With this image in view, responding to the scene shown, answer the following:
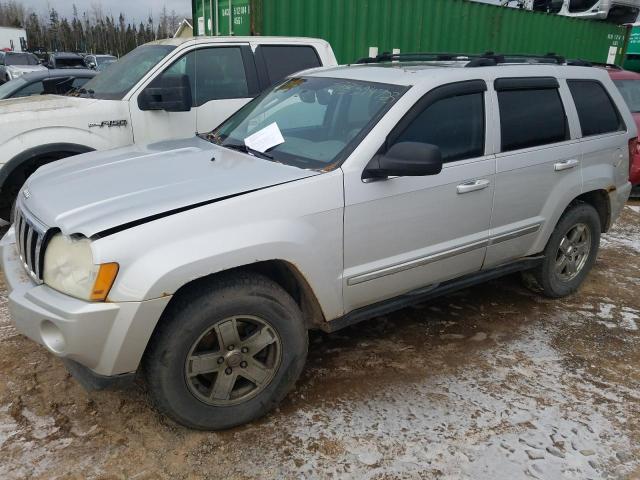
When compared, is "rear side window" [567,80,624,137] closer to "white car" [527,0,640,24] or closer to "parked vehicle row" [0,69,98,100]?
"parked vehicle row" [0,69,98,100]

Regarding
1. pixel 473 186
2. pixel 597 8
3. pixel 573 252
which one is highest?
pixel 597 8

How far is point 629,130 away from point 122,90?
442 cm

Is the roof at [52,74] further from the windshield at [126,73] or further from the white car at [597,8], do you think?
the white car at [597,8]

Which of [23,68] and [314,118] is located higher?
[314,118]

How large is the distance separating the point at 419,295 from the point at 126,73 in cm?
381

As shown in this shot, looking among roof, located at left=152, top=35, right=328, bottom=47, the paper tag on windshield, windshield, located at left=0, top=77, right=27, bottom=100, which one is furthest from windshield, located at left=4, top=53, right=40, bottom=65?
the paper tag on windshield

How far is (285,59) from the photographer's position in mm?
5801

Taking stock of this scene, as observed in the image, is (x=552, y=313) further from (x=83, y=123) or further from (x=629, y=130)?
(x=83, y=123)

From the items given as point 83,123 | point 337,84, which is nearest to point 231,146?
point 337,84

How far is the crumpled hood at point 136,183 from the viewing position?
234 centimetres

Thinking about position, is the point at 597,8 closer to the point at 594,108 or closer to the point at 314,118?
the point at 594,108

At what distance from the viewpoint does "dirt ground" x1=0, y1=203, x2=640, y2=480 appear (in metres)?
2.49

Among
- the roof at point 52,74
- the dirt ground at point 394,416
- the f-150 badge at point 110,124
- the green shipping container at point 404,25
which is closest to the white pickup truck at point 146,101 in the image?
the f-150 badge at point 110,124

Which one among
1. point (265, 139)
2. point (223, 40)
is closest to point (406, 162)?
point (265, 139)
